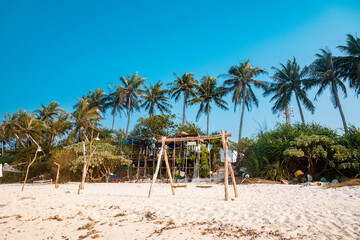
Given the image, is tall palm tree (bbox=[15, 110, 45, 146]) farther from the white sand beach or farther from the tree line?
the white sand beach

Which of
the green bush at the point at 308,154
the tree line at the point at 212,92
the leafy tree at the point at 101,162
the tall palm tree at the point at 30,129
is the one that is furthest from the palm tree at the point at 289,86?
the tall palm tree at the point at 30,129

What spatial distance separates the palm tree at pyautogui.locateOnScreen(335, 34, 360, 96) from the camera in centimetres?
2267

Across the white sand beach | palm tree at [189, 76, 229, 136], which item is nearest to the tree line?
palm tree at [189, 76, 229, 136]

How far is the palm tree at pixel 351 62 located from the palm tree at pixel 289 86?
11.2 feet

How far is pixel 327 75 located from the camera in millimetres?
24172

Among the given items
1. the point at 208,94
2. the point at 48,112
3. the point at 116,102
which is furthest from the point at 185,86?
the point at 48,112

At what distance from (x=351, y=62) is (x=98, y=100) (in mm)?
32868

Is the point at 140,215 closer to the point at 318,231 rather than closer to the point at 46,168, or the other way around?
the point at 318,231

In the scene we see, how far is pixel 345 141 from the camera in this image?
11.7m

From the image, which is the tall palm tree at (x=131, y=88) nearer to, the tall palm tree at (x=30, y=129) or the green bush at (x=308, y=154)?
the tall palm tree at (x=30, y=129)

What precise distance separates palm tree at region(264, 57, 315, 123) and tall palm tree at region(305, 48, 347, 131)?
3.65 ft

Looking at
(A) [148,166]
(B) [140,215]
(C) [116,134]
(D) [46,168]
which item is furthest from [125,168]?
(B) [140,215]

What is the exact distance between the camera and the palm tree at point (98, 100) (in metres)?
33.4

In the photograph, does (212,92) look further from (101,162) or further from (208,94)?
(101,162)
